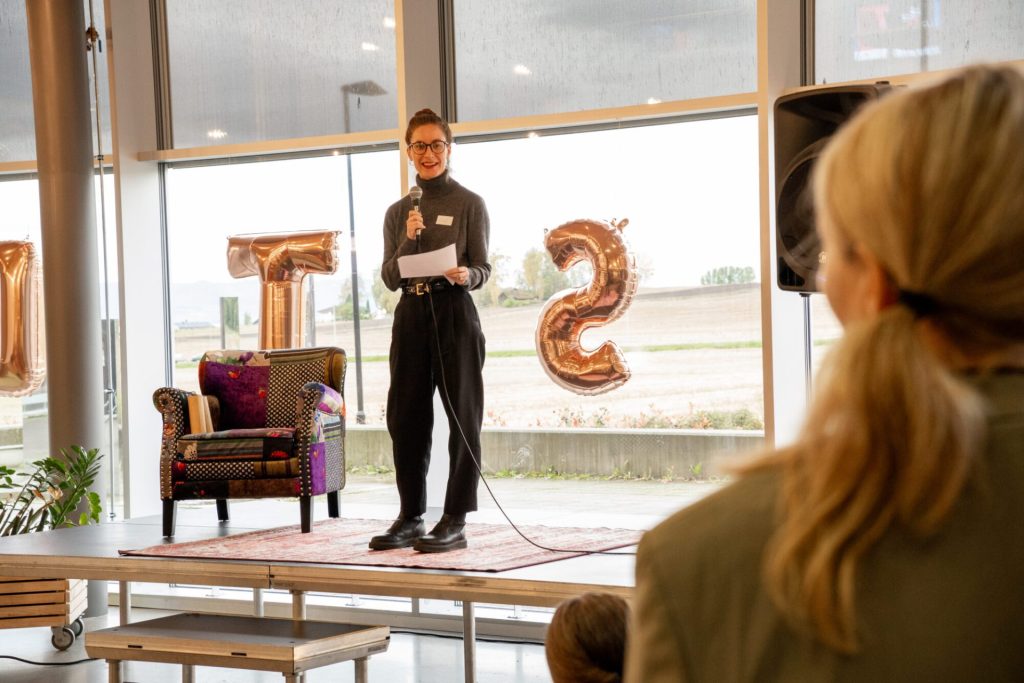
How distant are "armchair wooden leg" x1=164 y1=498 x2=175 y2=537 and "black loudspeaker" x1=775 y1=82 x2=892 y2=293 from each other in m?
2.73

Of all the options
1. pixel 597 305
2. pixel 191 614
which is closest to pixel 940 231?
pixel 191 614

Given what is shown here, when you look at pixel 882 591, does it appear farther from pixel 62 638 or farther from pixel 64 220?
pixel 64 220

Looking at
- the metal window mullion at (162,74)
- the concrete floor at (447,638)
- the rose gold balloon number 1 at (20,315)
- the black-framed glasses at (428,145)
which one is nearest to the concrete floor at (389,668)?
the concrete floor at (447,638)

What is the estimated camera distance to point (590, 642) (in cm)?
170

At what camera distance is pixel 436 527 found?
4.32 meters

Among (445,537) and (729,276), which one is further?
(729,276)

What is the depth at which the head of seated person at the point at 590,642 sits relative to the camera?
168 centimetres

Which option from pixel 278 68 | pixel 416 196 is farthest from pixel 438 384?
pixel 278 68

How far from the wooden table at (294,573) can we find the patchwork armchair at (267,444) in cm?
26

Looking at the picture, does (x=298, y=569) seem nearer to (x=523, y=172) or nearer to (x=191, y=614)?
(x=191, y=614)

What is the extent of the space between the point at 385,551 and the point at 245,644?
734 mm

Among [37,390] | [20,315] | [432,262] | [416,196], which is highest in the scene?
[416,196]

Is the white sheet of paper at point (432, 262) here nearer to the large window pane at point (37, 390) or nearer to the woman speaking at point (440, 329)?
the woman speaking at point (440, 329)

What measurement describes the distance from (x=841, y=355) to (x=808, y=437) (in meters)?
0.05
